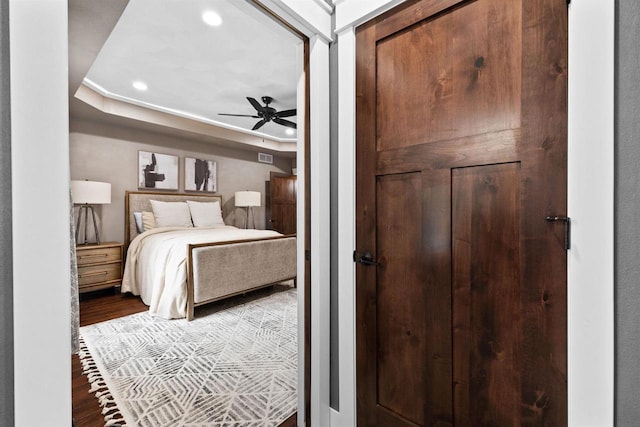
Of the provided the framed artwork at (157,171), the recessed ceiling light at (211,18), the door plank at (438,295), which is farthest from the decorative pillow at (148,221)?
the door plank at (438,295)

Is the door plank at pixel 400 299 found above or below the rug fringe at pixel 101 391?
above

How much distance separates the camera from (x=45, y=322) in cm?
67

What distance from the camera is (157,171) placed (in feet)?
15.6

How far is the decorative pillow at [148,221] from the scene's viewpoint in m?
4.43

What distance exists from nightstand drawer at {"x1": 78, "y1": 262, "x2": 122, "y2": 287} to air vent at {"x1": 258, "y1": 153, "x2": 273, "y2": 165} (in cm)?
349

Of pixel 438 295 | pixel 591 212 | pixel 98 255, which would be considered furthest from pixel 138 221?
pixel 591 212

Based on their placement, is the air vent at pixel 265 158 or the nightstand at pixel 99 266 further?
the air vent at pixel 265 158

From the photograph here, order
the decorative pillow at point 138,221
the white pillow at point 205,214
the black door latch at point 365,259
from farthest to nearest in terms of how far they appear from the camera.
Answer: the white pillow at point 205,214
the decorative pillow at point 138,221
the black door latch at point 365,259

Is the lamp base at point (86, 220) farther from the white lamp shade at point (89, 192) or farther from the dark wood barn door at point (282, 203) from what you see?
the dark wood barn door at point (282, 203)

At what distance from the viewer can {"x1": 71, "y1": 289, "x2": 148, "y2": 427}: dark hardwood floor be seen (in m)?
1.64

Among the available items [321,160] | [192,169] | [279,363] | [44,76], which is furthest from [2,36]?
[192,169]

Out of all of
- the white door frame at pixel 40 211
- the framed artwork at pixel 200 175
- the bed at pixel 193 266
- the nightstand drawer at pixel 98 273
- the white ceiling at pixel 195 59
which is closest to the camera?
the white door frame at pixel 40 211

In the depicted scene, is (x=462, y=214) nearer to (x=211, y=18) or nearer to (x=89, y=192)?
(x=211, y=18)

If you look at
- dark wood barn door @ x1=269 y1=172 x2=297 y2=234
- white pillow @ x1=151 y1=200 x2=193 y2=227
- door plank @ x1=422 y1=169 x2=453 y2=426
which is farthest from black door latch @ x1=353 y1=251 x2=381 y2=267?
dark wood barn door @ x1=269 y1=172 x2=297 y2=234
